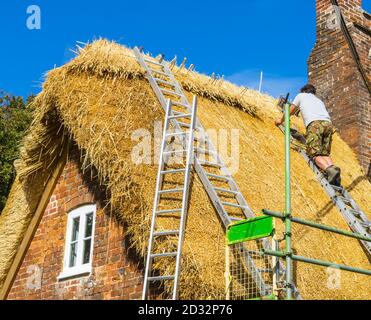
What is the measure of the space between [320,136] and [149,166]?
2807mm

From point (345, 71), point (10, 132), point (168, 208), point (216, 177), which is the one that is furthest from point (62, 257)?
point (10, 132)

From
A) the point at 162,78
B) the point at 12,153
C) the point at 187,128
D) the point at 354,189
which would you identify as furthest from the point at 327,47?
the point at 12,153

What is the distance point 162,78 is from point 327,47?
4717 millimetres

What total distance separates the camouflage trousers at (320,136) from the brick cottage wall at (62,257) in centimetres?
314

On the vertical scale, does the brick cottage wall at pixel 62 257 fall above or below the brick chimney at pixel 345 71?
below

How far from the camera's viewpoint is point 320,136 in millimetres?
9891

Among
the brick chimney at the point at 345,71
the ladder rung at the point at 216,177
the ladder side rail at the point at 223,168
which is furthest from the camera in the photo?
the brick chimney at the point at 345,71

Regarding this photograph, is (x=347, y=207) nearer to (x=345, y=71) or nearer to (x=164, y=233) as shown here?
(x=164, y=233)

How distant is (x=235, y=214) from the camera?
319 inches

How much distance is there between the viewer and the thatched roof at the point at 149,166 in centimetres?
780

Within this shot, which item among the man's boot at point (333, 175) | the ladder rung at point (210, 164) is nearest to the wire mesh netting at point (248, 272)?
the ladder rung at point (210, 164)

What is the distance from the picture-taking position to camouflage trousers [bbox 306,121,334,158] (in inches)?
389

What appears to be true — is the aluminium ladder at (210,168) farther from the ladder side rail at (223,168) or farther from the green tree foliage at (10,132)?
the green tree foliage at (10,132)
